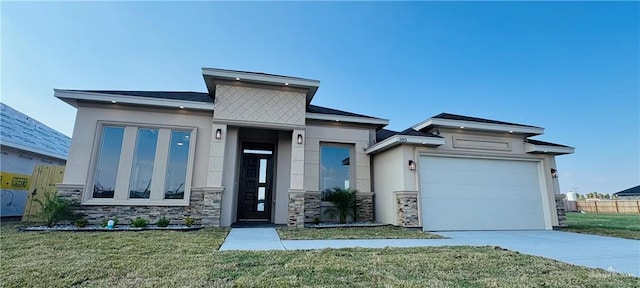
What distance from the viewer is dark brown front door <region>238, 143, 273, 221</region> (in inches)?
350

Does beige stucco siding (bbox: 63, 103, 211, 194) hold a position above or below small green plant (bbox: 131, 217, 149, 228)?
above

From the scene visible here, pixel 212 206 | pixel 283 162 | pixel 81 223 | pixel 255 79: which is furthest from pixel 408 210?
pixel 81 223

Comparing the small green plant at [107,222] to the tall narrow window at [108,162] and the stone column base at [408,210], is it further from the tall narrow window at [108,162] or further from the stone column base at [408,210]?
the stone column base at [408,210]

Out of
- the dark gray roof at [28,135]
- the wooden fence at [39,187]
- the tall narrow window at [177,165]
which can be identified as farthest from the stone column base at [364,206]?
the dark gray roof at [28,135]

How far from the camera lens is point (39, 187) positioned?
7.61 metres

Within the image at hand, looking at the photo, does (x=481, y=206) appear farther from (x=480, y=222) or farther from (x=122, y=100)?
(x=122, y=100)

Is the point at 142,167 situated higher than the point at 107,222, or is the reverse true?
the point at 142,167

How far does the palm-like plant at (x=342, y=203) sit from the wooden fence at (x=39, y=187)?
25.4 ft

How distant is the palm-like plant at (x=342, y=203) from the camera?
807 centimetres

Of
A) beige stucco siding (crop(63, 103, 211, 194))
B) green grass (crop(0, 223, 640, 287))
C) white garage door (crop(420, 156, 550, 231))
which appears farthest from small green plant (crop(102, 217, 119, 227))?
white garage door (crop(420, 156, 550, 231))

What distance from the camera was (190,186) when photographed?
7.32 metres

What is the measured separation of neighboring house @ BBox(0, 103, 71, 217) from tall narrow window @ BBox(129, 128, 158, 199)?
203 inches

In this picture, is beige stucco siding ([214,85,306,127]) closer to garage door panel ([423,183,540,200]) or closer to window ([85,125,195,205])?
window ([85,125,195,205])

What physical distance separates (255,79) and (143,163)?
3811mm
